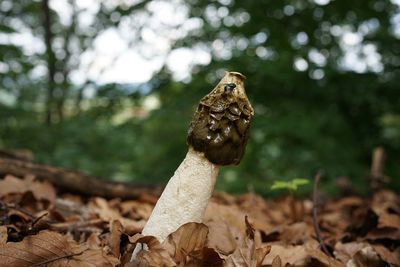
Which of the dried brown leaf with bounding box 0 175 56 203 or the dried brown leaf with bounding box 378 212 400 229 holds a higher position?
the dried brown leaf with bounding box 0 175 56 203

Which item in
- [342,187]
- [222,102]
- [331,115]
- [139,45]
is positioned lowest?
[342,187]

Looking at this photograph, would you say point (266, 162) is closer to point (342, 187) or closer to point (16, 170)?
point (342, 187)

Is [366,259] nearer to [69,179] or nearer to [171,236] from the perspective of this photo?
[171,236]

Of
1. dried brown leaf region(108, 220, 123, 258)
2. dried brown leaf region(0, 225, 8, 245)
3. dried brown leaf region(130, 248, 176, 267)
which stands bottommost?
dried brown leaf region(108, 220, 123, 258)

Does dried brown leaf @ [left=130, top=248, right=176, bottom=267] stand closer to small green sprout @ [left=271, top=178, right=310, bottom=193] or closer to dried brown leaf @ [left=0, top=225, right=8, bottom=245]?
dried brown leaf @ [left=0, top=225, right=8, bottom=245]

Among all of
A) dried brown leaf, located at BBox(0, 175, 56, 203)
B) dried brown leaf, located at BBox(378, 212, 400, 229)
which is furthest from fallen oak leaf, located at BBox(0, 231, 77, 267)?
dried brown leaf, located at BBox(378, 212, 400, 229)

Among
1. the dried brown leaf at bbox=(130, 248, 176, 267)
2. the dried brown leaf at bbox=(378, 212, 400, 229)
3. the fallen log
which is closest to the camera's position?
the dried brown leaf at bbox=(130, 248, 176, 267)

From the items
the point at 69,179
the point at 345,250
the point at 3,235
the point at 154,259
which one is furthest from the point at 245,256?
the point at 69,179

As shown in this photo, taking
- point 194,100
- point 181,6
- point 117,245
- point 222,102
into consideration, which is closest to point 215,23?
point 181,6

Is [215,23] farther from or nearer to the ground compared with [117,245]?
farther from the ground
